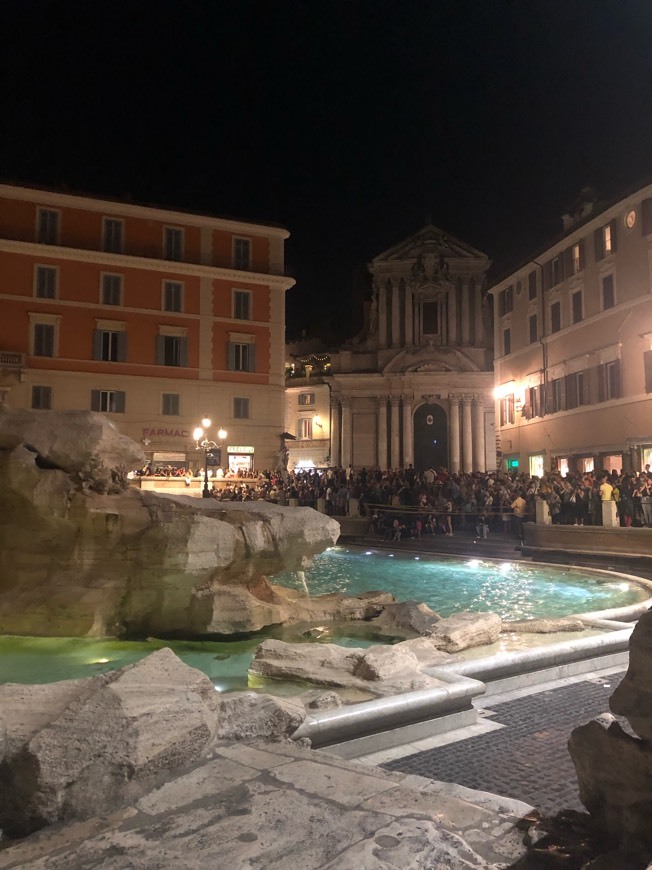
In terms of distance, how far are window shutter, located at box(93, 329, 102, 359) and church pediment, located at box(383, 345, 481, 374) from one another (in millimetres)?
17511

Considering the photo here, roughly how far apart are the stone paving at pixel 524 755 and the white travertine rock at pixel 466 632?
3.85ft

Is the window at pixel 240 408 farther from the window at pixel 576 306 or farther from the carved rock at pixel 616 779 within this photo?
the carved rock at pixel 616 779

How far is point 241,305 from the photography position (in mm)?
37594

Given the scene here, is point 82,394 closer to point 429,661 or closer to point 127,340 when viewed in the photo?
point 127,340

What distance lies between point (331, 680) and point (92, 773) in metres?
3.04

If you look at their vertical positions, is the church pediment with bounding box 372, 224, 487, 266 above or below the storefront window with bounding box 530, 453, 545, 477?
above

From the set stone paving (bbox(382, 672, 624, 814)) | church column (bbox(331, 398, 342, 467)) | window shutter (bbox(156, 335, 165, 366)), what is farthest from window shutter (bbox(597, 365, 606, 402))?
stone paving (bbox(382, 672, 624, 814))

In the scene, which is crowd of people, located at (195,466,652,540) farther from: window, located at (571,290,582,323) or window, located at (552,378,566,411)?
window, located at (571,290,582,323)

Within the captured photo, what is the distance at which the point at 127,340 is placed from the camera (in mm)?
35000

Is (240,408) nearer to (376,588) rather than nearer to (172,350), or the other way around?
(172,350)

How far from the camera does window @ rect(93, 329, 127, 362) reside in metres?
34.4

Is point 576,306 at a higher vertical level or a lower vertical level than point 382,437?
higher

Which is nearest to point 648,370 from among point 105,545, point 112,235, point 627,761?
point 105,545

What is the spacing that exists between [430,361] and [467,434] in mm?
5116
